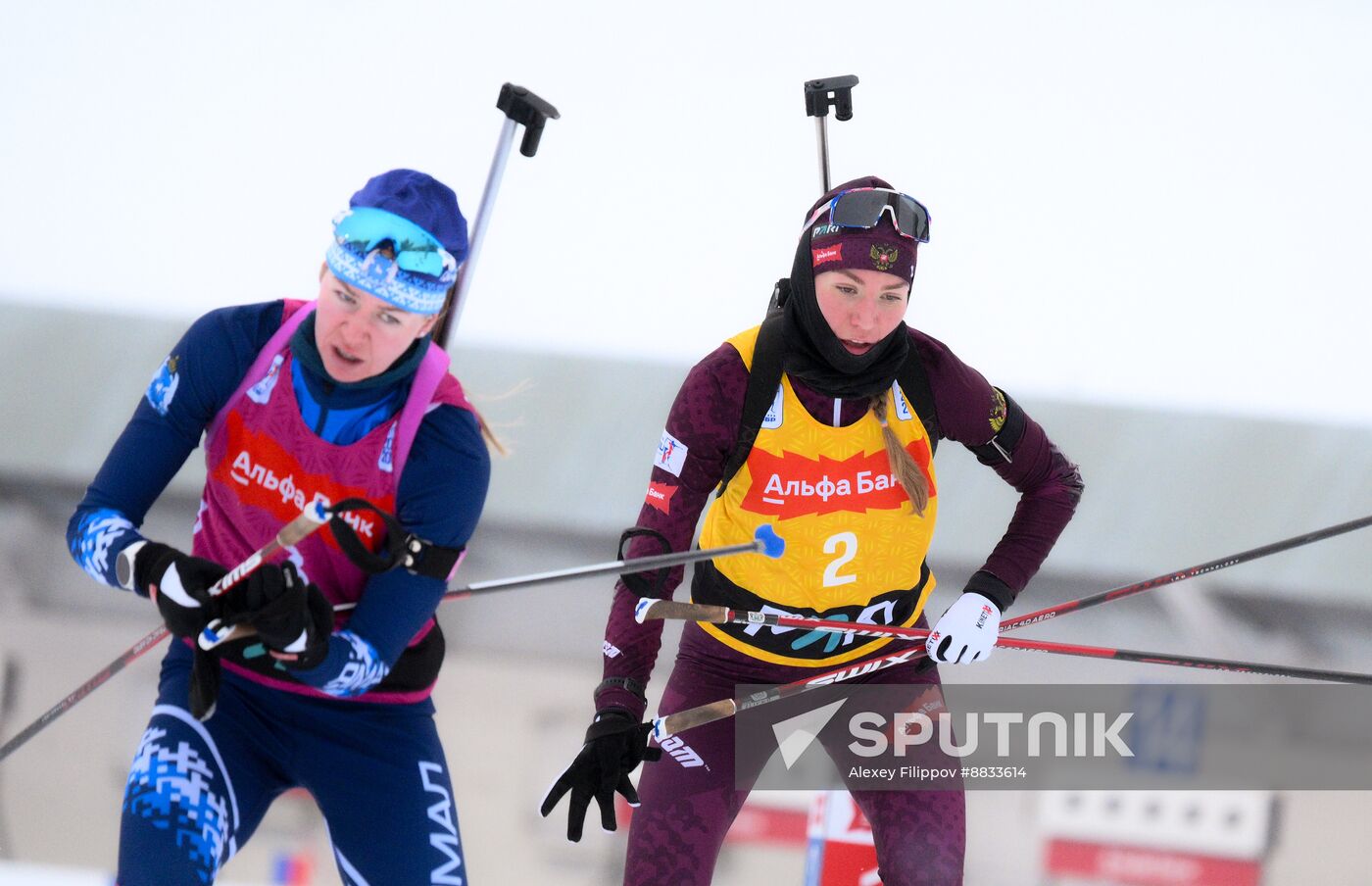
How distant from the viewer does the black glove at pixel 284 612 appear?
1905 millimetres

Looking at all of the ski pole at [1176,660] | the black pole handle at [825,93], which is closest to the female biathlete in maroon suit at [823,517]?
the ski pole at [1176,660]

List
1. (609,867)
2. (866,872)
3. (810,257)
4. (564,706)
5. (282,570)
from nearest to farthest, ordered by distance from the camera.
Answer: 1. (282,570)
2. (810,257)
3. (866,872)
4. (609,867)
5. (564,706)

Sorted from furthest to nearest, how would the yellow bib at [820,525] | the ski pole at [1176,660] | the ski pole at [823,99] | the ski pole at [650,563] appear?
the ski pole at [823,99], the ski pole at [1176,660], the yellow bib at [820,525], the ski pole at [650,563]

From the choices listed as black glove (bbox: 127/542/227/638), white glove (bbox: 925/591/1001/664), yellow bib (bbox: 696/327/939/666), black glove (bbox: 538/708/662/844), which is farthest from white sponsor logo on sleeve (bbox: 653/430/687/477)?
black glove (bbox: 127/542/227/638)

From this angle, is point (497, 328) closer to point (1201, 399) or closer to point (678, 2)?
point (678, 2)

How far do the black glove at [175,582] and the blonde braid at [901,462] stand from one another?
110cm

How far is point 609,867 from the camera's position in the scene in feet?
12.6

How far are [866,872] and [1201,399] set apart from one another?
79.5 inches

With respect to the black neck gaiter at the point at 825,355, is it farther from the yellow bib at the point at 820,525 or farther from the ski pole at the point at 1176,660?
the ski pole at the point at 1176,660

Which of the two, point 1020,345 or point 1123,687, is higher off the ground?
point 1020,345

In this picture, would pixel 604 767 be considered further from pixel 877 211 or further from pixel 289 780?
pixel 877 211

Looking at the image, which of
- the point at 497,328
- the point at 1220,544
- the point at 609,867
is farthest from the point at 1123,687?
the point at 497,328

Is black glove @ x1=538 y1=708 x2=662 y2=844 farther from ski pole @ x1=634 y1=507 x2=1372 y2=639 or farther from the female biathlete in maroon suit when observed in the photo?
ski pole @ x1=634 y1=507 x2=1372 y2=639

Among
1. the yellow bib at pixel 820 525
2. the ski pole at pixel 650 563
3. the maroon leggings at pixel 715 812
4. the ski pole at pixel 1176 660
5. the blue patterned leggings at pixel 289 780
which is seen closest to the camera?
the blue patterned leggings at pixel 289 780
